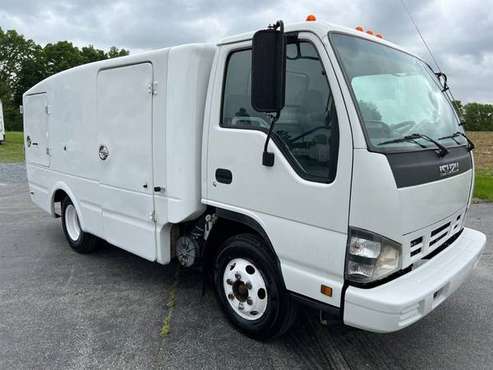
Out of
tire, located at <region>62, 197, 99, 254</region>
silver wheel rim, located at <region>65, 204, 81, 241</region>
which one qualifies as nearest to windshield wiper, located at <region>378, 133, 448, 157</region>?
tire, located at <region>62, 197, 99, 254</region>

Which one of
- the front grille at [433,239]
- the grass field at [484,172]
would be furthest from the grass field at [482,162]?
the front grille at [433,239]

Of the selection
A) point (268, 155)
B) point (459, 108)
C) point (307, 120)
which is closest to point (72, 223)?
point (268, 155)

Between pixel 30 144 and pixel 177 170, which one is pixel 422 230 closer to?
pixel 177 170

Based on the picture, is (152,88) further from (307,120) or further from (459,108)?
(459,108)

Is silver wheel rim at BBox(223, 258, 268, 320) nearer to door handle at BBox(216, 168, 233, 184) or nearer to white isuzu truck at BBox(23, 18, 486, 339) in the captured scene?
white isuzu truck at BBox(23, 18, 486, 339)

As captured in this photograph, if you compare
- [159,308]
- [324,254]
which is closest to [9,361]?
[159,308]

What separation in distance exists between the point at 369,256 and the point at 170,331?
6.12 ft

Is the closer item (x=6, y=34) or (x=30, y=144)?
(x=30, y=144)

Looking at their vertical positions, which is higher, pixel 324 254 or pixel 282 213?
pixel 282 213

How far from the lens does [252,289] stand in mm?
3309

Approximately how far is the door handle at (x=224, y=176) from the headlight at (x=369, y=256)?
108cm

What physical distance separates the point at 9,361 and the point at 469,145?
3969mm

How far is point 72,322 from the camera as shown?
3.67 m

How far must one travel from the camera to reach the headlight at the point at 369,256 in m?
2.54
